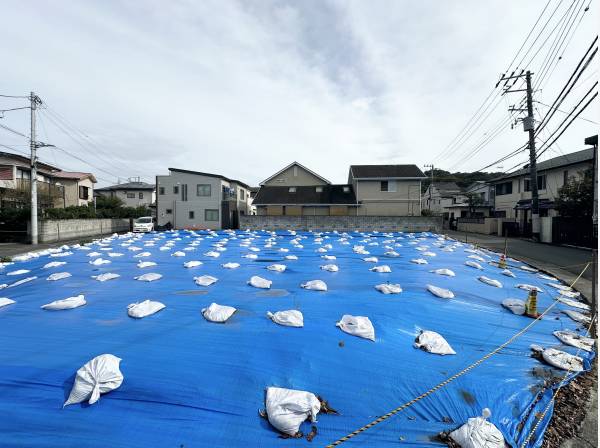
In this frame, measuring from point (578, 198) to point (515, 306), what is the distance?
1422cm

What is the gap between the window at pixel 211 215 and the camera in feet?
83.2

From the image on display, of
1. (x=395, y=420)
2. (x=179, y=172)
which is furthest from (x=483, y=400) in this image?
(x=179, y=172)

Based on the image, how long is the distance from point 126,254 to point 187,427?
992 centimetres

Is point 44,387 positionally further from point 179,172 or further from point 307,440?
point 179,172

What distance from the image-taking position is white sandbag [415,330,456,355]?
3.54m

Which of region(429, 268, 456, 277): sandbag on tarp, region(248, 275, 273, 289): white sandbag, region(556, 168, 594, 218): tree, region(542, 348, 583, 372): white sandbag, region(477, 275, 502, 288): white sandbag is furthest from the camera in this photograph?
region(556, 168, 594, 218): tree

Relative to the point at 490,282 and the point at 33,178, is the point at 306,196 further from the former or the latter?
the point at 490,282

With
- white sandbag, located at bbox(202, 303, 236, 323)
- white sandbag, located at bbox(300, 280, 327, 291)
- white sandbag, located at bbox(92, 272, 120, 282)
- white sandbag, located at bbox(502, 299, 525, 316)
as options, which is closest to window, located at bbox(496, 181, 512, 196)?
white sandbag, located at bbox(502, 299, 525, 316)

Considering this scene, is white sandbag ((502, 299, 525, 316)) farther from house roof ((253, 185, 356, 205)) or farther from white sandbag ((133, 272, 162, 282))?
house roof ((253, 185, 356, 205))

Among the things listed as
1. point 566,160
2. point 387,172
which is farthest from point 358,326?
point 566,160

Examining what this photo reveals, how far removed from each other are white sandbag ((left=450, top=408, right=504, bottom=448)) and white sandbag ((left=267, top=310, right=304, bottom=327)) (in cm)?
220

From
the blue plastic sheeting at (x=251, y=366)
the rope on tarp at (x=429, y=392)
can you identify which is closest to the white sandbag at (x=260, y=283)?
the blue plastic sheeting at (x=251, y=366)

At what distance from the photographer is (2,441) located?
84.5 inches

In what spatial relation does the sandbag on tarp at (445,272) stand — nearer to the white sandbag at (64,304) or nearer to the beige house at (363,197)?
the white sandbag at (64,304)
